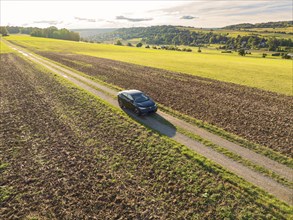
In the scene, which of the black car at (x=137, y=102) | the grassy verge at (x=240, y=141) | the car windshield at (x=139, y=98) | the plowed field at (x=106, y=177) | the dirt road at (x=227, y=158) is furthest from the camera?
the car windshield at (x=139, y=98)

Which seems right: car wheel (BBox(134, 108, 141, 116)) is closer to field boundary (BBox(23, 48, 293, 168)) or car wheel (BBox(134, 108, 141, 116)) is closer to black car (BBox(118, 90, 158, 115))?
black car (BBox(118, 90, 158, 115))

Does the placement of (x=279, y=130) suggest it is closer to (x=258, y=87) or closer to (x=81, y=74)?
(x=258, y=87)

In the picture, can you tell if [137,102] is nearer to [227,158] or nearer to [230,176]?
[227,158]

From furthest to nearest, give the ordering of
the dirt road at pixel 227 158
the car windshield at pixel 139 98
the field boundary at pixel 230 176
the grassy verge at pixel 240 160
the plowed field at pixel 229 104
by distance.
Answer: the car windshield at pixel 139 98
the plowed field at pixel 229 104
the grassy verge at pixel 240 160
the dirt road at pixel 227 158
the field boundary at pixel 230 176

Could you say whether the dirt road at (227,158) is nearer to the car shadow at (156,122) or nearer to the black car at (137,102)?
the car shadow at (156,122)

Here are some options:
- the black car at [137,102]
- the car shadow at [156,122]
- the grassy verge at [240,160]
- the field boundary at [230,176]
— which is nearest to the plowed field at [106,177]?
the field boundary at [230,176]
